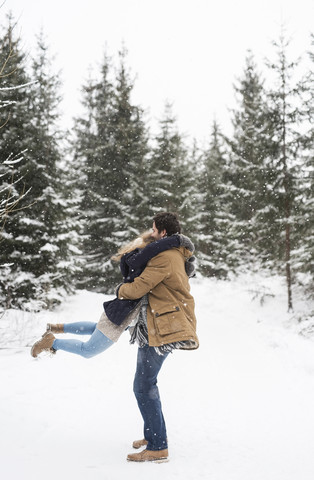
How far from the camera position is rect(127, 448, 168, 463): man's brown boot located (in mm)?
3516

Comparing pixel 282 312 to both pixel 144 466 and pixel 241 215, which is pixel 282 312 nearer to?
pixel 241 215

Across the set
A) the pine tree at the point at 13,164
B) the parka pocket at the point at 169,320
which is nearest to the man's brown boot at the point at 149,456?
the parka pocket at the point at 169,320

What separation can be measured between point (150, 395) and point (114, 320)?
0.79m

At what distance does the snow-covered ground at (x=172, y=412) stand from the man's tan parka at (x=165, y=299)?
3.75ft

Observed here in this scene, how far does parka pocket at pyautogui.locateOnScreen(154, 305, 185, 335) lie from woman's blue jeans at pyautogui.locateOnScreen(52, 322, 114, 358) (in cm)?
50

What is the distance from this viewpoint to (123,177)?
22.2 m

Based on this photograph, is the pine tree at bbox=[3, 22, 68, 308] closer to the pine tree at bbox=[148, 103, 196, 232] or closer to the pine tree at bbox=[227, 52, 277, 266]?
the pine tree at bbox=[148, 103, 196, 232]

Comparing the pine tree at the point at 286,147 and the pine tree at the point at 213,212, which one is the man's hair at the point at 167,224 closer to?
the pine tree at the point at 286,147

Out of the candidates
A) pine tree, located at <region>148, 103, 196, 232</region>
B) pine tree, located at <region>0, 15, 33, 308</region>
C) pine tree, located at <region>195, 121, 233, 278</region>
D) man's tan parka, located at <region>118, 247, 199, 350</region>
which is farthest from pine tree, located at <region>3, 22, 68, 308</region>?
pine tree, located at <region>195, 121, 233, 278</region>

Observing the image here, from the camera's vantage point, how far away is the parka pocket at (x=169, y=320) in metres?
3.43

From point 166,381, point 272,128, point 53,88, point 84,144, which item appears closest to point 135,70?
point 84,144

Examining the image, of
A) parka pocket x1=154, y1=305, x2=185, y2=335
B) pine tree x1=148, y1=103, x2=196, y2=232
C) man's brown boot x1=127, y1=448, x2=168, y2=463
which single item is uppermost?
pine tree x1=148, y1=103, x2=196, y2=232

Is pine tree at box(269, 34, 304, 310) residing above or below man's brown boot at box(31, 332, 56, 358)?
above

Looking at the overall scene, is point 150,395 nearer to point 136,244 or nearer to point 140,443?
point 140,443
